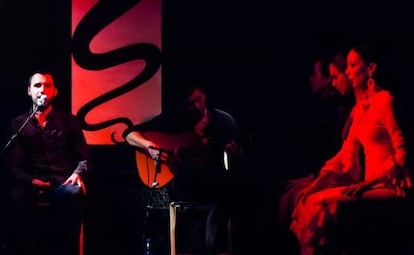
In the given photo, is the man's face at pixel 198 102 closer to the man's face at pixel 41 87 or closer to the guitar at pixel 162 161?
the guitar at pixel 162 161

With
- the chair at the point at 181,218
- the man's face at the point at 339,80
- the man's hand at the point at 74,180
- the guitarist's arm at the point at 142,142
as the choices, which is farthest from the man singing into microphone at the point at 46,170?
the man's face at the point at 339,80

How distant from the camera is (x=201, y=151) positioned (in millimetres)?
5625

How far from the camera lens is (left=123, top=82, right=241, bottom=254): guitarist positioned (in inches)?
210

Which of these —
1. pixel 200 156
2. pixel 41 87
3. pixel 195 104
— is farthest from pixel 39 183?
pixel 195 104

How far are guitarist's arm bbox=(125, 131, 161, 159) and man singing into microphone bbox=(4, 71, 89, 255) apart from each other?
1.67 ft

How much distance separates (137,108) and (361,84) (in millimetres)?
2165

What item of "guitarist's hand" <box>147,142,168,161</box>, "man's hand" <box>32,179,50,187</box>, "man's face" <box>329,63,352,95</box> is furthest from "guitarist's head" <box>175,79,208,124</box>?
"man's hand" <box>32,179,50,187</box>

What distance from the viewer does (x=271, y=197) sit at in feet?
19.1

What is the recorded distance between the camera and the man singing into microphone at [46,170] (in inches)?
199

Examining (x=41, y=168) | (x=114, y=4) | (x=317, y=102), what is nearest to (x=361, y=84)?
(x=317, y=102)

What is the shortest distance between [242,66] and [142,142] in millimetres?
1222

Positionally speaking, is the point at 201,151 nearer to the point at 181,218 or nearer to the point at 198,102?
the point at 198,102

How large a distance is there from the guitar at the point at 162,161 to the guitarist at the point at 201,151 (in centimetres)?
2

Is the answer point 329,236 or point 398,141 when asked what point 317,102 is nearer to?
point 398,141
